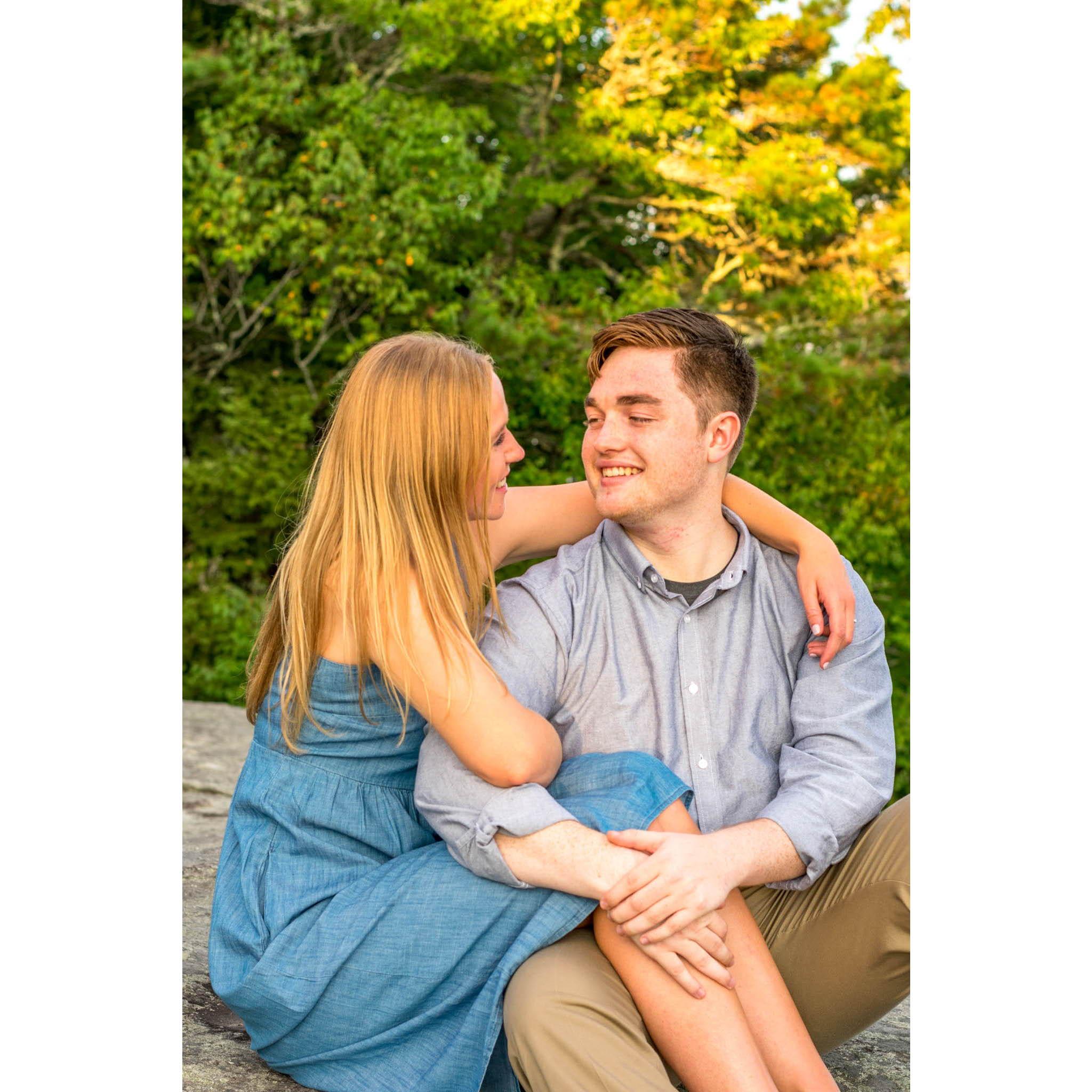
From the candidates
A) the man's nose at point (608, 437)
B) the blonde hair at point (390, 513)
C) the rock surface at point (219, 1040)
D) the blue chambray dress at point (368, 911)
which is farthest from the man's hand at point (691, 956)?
the man's nose at point (608, 437)

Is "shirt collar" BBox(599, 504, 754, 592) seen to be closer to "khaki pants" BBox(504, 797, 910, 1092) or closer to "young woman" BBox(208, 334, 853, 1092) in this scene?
"young woman" BBox(208, 334, 853, 1092)

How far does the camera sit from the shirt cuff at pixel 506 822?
1.81 metres

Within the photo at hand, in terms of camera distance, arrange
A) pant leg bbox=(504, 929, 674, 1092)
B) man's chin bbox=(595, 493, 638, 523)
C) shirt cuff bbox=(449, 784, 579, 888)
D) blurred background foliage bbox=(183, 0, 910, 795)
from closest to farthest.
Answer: pant leg bbox=(504, 929, 674, 1092) → shirt cuff bbox=(449, 784, 579, 888) → man's chin bbox=(595, 493, 638, 523) → blurred background foliage bbox=(183, 0, 910, 795)

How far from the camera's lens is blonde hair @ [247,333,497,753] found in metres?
1.99

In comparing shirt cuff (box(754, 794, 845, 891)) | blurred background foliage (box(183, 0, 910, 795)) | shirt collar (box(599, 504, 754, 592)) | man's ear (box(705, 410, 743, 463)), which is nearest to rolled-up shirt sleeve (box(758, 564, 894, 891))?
shirt cuff (box(754, 794, 845, 891))

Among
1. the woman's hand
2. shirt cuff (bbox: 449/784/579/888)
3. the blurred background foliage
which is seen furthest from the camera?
the blurred background foliage

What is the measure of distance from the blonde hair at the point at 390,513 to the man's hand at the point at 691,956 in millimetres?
538

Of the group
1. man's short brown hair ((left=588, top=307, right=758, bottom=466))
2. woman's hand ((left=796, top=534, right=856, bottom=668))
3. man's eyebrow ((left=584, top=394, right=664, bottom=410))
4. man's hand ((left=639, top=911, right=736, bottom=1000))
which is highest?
man's short brown hair ((left=588, top=307, right=758, bottom=466))

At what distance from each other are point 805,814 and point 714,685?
28 cm

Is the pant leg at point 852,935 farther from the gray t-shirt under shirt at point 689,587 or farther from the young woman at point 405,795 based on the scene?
the gray t-shirt under shirt at point 689,587

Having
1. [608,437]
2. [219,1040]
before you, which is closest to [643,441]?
[608,437]

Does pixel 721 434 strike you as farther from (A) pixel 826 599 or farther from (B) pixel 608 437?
Answer: (A) pixel 826 599

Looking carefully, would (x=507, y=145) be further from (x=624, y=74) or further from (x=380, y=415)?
(x=380, y=415)
